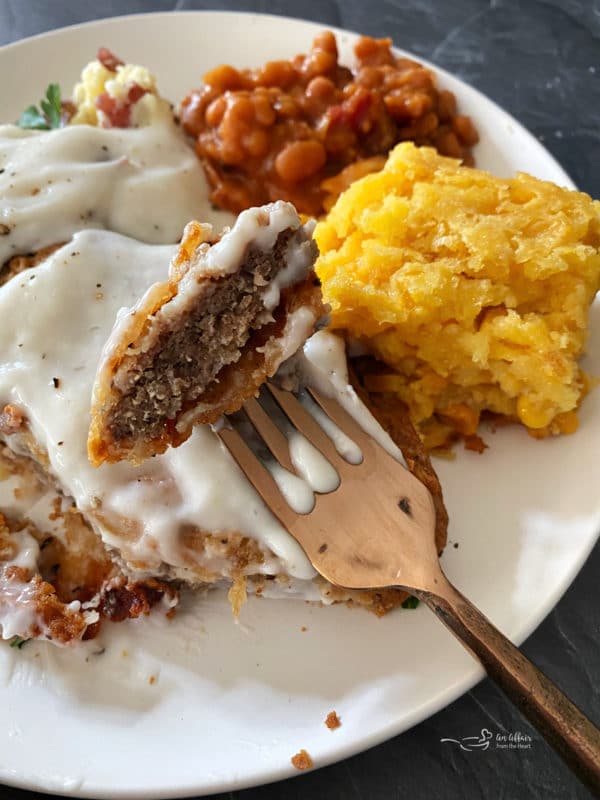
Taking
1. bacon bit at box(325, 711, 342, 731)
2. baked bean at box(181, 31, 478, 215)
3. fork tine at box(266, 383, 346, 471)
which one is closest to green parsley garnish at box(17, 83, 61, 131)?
baked bean at box(181, 31, 478, 215)

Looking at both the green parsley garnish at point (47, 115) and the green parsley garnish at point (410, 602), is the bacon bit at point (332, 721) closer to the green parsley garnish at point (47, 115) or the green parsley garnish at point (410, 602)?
the green parsley garnish at point (410, 602)

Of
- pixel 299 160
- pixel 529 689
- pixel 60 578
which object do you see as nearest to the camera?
pixel 529 689

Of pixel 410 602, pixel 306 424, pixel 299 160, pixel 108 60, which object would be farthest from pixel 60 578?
pixel 108 60

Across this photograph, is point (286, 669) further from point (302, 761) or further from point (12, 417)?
point (12, 417)

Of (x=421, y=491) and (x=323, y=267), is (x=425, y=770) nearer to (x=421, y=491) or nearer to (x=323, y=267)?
(x=421, y=491)

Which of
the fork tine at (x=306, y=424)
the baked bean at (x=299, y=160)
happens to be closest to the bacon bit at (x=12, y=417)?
the fork tine at (x=306, y=424)

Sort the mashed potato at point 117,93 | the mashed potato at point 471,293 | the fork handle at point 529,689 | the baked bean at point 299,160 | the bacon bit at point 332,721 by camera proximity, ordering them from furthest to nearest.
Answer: the mashed potato at point 117,93 < the baked bean at point 299,160 < the mashed potato at point 471,293 < the bacon bit at point 332,721 < the fork handle at point 529,689

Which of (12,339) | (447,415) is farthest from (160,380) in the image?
(447,415)
